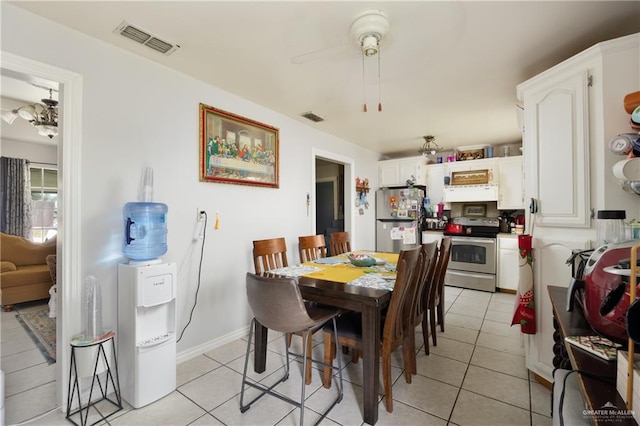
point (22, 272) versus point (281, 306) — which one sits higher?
point (281, 306)

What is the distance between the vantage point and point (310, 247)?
10.6 feet

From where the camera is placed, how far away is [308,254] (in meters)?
3.25

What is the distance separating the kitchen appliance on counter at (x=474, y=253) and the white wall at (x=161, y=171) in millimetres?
2911

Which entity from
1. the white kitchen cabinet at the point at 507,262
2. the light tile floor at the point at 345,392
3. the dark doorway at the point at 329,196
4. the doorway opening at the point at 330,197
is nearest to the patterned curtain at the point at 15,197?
the light tile floor at the point at 345,392

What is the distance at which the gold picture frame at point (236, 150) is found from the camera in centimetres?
261

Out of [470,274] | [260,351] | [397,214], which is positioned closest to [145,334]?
[260,351]

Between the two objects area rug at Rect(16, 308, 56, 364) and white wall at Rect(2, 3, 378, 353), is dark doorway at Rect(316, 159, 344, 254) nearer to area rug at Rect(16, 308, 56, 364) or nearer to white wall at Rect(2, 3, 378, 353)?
white wall at Rect(2, 3, 378, 353)

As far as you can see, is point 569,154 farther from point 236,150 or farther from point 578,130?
point 236,150

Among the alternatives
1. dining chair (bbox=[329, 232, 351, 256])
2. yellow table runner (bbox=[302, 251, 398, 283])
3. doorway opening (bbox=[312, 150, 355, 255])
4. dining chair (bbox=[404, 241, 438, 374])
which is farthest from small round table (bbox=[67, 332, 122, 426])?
doorway opening (bbox=[312, 150, 355, 255])

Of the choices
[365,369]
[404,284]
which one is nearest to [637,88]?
[404,284]

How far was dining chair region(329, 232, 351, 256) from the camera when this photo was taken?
11.2 feet

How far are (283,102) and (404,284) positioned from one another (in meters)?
2.27

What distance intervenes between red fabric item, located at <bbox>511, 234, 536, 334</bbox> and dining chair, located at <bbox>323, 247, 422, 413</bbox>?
84 centimetres

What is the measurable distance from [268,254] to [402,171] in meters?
3.46
